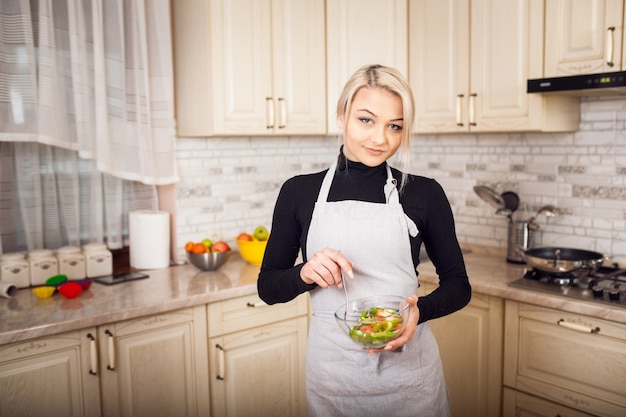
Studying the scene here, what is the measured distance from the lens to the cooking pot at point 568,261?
2.71 meters

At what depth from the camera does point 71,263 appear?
286 centimetres

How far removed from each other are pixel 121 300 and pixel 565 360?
1803 millimetres

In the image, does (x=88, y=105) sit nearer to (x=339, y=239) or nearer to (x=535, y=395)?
(x=339, y=239)

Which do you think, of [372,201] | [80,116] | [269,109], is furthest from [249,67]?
[372,201]

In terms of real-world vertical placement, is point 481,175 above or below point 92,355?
above

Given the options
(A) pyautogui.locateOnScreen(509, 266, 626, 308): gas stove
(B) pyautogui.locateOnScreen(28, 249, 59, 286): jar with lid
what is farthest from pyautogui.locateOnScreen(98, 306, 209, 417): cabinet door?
(A) pyautogui.locateOnScreen(509, 266, 626, 308): gas stove

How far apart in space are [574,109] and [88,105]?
2270mm

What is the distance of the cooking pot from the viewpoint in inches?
106

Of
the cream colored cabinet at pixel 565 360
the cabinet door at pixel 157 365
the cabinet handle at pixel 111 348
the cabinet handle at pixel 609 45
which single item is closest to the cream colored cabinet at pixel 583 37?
the cabinet handle at pixel 609 45

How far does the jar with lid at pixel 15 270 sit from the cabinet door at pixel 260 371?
84 cm

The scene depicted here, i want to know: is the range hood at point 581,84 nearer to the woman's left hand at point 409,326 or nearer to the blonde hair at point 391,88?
the blonde hair at point 391,88

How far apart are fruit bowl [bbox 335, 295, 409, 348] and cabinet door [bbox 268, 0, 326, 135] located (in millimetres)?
1651

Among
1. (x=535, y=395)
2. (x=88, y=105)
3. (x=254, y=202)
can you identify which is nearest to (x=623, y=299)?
(x=535, y=395)

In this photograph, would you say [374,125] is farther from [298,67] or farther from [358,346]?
[298,67]
